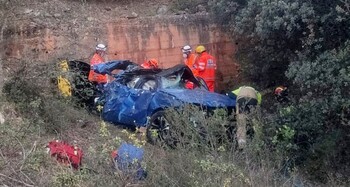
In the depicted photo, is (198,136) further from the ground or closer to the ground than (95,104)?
further from the ground

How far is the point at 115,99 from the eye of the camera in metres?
14.0

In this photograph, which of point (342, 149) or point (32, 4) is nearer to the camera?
point (342, 149)

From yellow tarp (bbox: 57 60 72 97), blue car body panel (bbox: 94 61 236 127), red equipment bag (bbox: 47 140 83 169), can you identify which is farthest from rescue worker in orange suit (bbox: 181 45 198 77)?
red equipment bag (bbox: 47 140 83 169)

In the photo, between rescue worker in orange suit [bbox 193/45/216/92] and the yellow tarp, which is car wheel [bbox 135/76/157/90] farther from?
rescue worker in orange suit [bbox 193/45/216/92]

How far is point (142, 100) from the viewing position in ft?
43.8

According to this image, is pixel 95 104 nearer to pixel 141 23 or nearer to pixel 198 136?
pixel 141 23

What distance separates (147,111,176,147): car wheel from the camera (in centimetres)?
935

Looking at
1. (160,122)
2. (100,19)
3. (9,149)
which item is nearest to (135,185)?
(9,149)

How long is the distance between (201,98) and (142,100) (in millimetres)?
1348

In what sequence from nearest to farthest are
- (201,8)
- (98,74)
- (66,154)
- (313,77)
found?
(66,154) → (313,77) → (98,74) → (201,8)

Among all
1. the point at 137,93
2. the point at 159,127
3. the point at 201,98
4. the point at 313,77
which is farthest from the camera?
the point at 137,93

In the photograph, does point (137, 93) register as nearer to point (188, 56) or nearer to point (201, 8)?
point (188, 56)

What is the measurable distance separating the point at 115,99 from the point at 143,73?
2.73 ft

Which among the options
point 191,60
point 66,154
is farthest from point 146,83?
point 66,154
